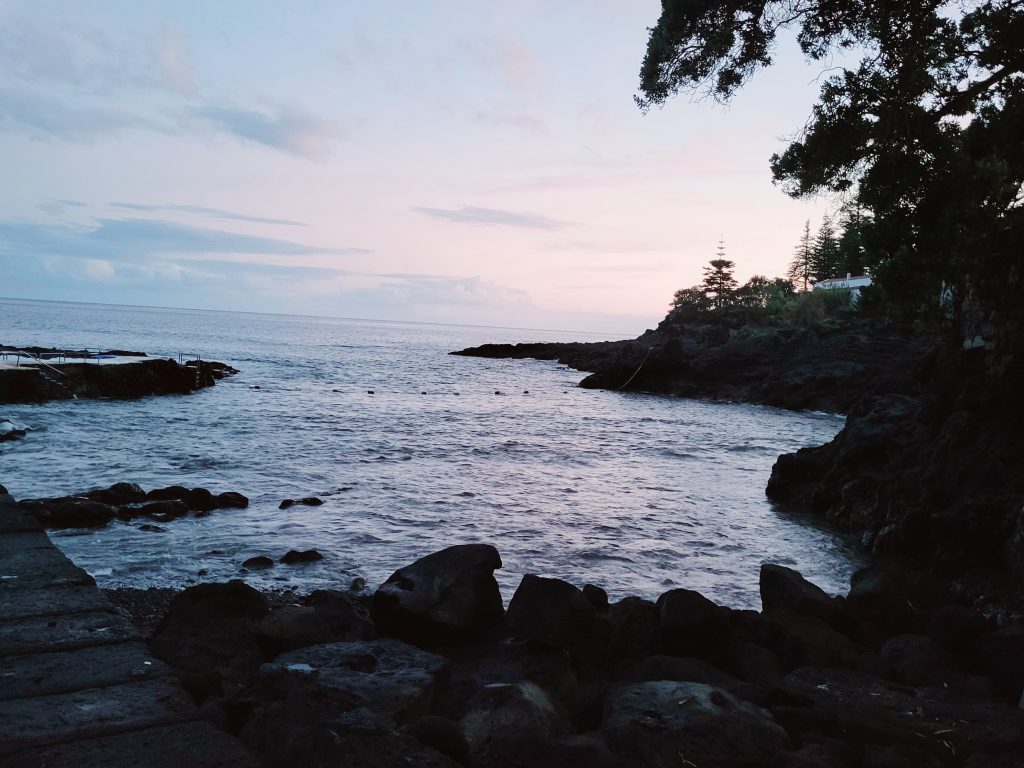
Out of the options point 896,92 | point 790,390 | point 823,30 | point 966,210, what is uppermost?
point 823,30

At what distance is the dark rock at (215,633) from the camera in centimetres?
574

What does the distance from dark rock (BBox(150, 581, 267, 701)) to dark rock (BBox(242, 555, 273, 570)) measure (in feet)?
11.0

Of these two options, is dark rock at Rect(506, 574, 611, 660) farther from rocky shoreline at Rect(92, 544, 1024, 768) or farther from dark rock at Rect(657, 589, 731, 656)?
dark rock at Rect(657, 589, 731, 656)

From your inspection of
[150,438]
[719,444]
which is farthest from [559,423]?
[150,438]

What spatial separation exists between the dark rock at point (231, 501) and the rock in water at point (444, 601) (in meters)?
7.65

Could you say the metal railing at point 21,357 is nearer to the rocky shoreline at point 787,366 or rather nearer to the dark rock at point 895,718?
the dark rock at point 895,718

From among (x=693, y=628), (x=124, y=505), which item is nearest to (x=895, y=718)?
(x=693, y=628)

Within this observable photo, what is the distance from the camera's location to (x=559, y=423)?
1240 inches

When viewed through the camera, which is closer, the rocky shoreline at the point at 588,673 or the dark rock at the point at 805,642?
the rocky shoreline at the point at 588,673

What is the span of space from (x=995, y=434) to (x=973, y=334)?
6.74 feet

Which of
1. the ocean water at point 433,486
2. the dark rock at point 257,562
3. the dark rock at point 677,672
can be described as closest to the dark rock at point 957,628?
the dark rock at point 677,672

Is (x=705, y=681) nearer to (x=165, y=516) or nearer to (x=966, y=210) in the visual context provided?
(x=966, y=210)

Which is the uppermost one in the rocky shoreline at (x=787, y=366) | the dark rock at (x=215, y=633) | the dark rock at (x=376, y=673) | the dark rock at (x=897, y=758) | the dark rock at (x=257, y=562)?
the rocky shoreline at (x=787, y=366)

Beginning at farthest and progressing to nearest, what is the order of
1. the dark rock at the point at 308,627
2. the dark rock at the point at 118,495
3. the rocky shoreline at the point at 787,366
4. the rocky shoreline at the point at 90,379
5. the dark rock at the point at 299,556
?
1. the rocky shoreline at the point at 787,366
2. the rocky shoreline at the point at 90,379
3. the dark rock at the point at 118,495
4. the dark rock at the point at 299,556
5. the dark rock at the point at 308,627
